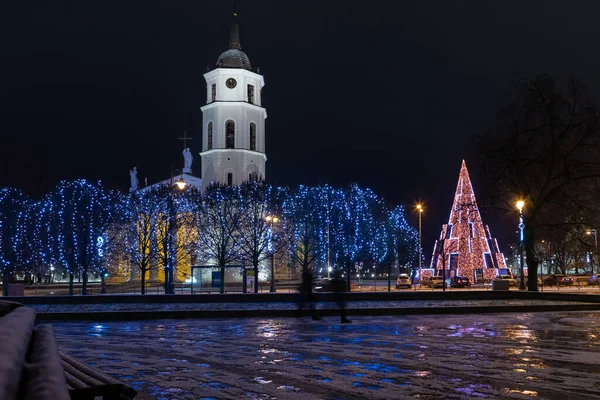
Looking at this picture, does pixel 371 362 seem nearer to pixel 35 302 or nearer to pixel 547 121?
pixel 35 302

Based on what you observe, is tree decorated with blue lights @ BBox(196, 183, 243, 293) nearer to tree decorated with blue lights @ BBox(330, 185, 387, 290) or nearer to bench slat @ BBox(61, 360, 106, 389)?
tree decorated with blue lights @ BBox(330, 185, 387, 290)

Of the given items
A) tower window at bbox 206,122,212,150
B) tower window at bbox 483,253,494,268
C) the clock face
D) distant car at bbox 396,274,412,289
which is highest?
the clock face

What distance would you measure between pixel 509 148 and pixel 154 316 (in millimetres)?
22465

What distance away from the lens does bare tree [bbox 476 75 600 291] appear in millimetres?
37625

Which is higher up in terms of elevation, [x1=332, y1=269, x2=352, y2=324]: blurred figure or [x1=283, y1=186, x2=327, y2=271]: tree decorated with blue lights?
[x1=283, y1=186, x2=327, y2=271]: tree decorated with blue lights

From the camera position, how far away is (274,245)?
5803cm

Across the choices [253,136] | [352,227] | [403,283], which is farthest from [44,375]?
[253,136]

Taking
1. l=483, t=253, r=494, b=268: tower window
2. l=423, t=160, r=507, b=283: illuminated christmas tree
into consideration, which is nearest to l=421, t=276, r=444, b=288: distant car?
l=423, t=160, r=507, b=283: illuminated christmas tree

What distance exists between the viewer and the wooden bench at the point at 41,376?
11.1 ft

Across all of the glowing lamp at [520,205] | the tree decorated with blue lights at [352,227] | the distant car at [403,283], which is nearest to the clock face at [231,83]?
the tree decorated with blue lights at [352,227]

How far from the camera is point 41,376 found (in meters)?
3.97

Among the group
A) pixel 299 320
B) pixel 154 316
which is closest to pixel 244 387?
pixel 299 320

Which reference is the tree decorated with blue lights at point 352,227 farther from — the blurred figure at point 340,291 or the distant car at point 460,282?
the blurred figure at point 340,291

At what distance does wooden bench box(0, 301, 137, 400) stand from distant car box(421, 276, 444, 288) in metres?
Answer: 51.9
